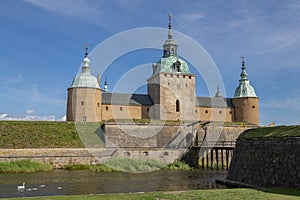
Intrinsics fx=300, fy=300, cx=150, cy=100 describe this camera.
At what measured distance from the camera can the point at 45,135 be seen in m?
28.8

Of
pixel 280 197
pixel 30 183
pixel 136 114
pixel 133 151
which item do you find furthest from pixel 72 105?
pixel 280 197

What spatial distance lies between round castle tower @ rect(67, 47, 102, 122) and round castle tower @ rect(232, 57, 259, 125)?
22.0 metres

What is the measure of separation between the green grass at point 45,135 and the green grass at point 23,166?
7.93 ft

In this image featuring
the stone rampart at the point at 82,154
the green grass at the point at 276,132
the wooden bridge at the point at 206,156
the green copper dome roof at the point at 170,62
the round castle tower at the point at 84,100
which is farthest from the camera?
the green copper dome roof at the point at 170,62

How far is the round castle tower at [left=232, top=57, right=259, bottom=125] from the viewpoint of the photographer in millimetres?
45781

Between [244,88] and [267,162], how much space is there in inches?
1356

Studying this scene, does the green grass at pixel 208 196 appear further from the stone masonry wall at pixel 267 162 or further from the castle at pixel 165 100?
the castle at pixel 165 100

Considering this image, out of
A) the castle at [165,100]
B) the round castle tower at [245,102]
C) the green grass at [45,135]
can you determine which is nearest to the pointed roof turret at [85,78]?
the castle at [165,100]

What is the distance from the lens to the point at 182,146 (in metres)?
32.2

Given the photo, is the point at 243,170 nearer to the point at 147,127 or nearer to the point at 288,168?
the point at 288,168

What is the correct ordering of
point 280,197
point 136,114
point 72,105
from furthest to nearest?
point 136,114 < point 72,105 < point 280,197

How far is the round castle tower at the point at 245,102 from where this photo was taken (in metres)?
45.8

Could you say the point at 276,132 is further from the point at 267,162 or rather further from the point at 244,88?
the point at 244,88

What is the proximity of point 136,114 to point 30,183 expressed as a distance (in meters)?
26.2
